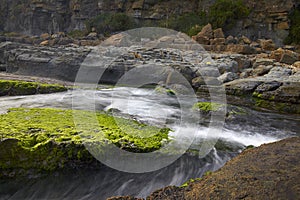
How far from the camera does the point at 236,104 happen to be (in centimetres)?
771

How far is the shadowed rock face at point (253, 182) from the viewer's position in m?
1.50

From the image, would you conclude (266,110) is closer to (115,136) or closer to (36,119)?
(115,136)

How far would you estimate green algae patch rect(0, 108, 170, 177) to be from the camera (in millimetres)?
2566

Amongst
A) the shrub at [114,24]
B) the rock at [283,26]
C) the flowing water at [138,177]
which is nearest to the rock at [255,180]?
the flowing water at [138,177]

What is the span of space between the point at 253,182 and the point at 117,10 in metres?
32.3

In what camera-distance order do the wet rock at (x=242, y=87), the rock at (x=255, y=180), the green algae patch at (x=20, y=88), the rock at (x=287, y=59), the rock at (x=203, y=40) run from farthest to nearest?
1. the rock at (x=203, y=40)
2. the rock at (x=287, y=59)
3. the wet rock at (x=242, y=87)
4. the green algae patch at (x=20, y=88)
5. the rock at (x=255, y=180)

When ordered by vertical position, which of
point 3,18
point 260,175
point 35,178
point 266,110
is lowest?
point 266,110

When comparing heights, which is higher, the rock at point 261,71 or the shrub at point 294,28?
the shrub at point 294,28

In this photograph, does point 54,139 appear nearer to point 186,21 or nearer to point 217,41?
point 217,41

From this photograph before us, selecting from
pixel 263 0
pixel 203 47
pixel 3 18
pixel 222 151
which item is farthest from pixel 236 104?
pixel 3 18

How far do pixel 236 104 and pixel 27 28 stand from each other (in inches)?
1415

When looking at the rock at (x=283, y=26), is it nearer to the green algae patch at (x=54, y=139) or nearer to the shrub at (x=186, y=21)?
the shrub at (x=186, y=21)

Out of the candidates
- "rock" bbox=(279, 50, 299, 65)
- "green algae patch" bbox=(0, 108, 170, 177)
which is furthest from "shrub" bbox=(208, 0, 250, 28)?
"green algae patch" bbox=(0, 108, 170, 177)

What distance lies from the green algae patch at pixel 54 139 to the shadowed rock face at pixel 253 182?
126 centimetres
